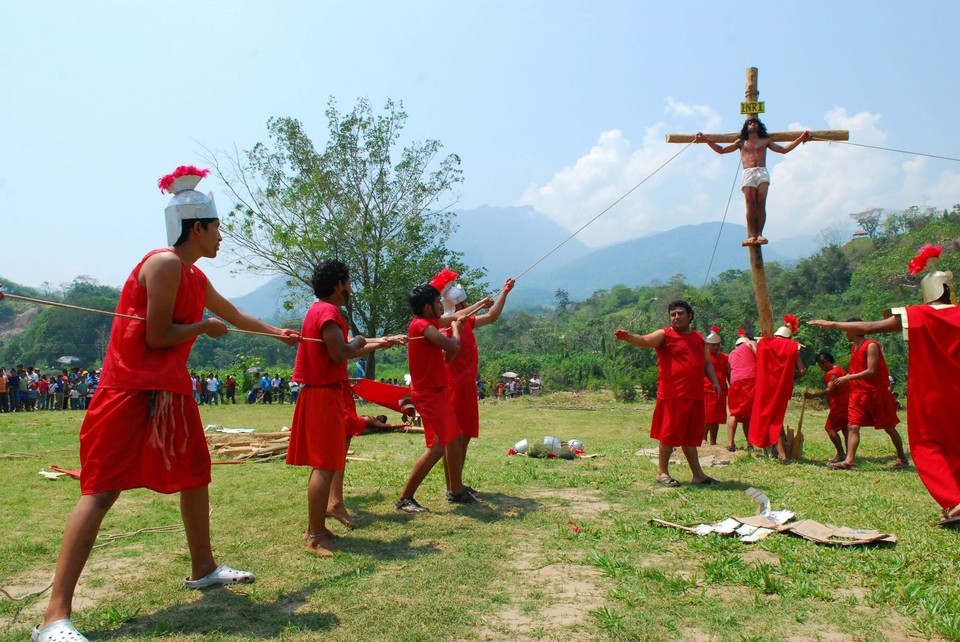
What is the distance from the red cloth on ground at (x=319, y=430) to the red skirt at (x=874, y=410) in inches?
292

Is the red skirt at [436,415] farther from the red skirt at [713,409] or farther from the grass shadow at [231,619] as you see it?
the red skirt at [713,409]

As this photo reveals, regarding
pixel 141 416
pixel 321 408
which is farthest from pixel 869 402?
pixel 141 416

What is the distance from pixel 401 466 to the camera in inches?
362

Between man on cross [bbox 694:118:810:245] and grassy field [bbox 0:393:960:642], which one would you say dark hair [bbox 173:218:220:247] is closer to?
grassy field [bbox 0:393:960:642]

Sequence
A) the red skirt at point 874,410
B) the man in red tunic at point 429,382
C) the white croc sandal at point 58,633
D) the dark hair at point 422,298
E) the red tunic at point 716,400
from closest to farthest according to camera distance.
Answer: the white croc sandal at point 58,633
the man in red tunic at point 429,382
the dark hair at point 422,298
the red skirt at point 874,410
the red tunic at point 716,400

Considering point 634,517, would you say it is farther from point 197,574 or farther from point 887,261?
point 887,261

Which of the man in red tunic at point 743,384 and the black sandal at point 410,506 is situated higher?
the man in red tunic at point 743,384

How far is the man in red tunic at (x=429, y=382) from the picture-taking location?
615 cm

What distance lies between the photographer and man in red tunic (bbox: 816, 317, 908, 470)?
9086 millimetres

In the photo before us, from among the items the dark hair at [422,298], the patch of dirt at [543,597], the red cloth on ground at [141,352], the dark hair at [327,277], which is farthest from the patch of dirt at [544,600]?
the dark hair at [422,298]

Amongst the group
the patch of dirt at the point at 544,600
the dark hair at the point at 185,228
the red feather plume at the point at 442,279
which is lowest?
the patch of dirt at the point at 544,600

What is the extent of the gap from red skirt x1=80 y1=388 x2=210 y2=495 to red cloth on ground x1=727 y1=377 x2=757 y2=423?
28.5ft

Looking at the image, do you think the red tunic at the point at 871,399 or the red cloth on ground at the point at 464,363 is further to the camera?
the red tunic at the point at 871,399

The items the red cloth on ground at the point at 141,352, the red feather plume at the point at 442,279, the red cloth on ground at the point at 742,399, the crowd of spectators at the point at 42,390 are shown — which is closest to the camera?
the red cloth on ground at the point at 141,352
